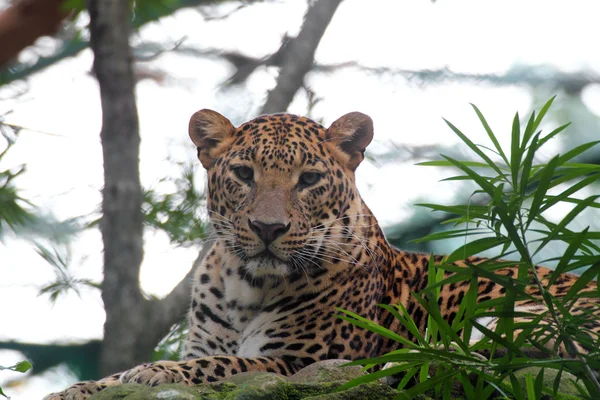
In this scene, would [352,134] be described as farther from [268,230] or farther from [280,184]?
[268,230]

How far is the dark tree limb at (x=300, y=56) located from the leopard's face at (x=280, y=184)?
7.91ft

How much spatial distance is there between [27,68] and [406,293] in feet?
20.7

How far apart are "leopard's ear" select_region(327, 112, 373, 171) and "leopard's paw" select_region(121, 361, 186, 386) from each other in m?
1.81

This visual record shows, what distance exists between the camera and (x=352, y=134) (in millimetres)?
5223

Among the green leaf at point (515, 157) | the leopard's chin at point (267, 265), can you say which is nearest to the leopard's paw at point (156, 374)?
the leopard's chin at point (267, 265)

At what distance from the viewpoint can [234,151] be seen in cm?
512

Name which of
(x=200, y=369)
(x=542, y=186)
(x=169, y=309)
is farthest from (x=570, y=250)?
(x=169, y=309)

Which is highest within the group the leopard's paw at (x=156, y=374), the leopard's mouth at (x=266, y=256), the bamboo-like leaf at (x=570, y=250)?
the leopard's mouth at (x=266, y=256)

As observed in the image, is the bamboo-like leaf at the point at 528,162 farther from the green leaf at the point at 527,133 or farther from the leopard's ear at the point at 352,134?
the leopard's ear at the point at 352,134

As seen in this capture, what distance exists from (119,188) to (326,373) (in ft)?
12.2

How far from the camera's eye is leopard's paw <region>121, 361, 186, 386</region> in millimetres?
3781

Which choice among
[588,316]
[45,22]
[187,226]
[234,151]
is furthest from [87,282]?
[588,316]

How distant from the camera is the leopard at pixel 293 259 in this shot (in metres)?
4.74

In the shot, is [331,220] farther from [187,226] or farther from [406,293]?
[187,226]
